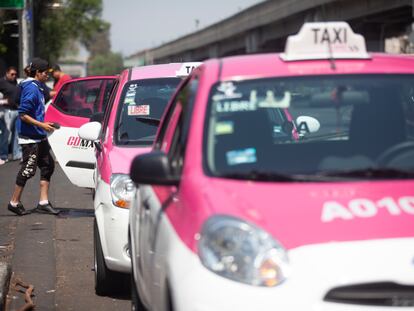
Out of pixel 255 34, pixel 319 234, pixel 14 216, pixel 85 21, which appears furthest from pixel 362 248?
pixel 85 21

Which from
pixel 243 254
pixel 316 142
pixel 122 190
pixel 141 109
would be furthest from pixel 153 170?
pixel 141 109

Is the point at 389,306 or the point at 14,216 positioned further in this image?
the point at 14,216

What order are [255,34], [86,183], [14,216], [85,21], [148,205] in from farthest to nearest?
[85,21]
[255,34]
[14,216]
[86,183]
[148,205]

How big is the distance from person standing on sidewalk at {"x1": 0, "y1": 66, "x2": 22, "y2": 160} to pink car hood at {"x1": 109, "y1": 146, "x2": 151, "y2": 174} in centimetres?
1243

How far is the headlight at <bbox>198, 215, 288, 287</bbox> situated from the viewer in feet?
13.8

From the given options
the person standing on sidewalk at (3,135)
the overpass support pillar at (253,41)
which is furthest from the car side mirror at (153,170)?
the overpass support pillar at (253,41)

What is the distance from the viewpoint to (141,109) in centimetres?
917

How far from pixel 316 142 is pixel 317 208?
1000 millimetres

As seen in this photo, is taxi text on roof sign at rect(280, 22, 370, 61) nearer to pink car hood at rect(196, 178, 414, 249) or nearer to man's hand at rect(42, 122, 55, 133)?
pink car hood at rect(196, 178, 414, 249)

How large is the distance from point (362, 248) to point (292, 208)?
1.13ft

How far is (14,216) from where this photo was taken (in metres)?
12.7

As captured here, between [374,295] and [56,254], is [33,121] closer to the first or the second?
[56,254]

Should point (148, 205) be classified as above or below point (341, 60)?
below

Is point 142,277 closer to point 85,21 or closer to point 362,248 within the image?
point 362,248
